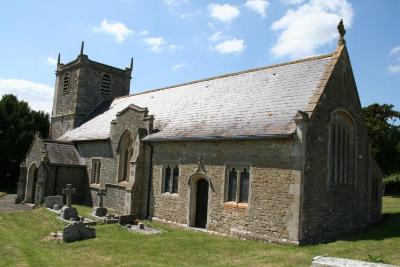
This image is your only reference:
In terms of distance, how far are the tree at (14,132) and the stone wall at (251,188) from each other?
84.7 feet

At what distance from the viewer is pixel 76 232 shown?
49.2 ft

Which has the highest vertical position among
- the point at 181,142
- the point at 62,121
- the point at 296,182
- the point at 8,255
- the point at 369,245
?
the point at 62,121

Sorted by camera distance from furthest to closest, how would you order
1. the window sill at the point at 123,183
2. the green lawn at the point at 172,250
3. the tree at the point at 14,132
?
the tree at the point at 14,132
the window sill at the point at 123,183
the green lawn at the point at 172,250

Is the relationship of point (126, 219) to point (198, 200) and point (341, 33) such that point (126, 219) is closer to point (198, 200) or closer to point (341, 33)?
point (198, 200)

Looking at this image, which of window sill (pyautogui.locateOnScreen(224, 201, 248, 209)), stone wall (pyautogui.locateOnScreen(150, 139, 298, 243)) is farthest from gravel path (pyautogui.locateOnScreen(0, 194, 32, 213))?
window sill (pyautogui.locateOnScreen(224, 201, 248, 209))

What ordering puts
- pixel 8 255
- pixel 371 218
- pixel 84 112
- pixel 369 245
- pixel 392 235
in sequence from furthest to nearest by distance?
pixel 84 112
pixel 371 218
pixel 392 235
pixel 369 245
pixel 8 255

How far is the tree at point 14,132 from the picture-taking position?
126ft

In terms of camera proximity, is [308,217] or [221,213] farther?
[221,213]

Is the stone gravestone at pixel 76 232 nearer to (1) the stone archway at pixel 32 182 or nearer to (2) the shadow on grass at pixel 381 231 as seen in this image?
(2) the shadow on grass at pixel 381 231

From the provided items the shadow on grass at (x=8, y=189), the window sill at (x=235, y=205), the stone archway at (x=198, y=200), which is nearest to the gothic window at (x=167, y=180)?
the stone archway at (x=198, y=200)

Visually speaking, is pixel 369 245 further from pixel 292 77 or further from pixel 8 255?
pixel 8 255

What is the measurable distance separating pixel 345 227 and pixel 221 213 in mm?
5516

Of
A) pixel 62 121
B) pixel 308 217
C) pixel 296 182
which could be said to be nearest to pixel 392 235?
pixel 308 217

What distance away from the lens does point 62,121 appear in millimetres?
33438
